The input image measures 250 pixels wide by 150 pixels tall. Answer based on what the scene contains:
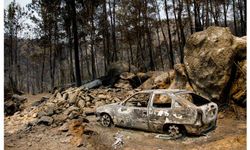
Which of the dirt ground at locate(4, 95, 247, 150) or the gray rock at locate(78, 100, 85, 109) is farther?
the gray rock at locate(78, 100, 85, 109)

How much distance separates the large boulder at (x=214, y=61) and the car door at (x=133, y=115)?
3.06m

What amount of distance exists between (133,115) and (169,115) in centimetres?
133

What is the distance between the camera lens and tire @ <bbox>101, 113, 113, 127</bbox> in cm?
1111

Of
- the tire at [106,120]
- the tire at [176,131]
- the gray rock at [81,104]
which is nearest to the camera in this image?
the tire at [176,131]

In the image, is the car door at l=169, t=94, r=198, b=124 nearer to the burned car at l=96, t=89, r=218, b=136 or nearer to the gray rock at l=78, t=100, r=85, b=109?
the burned car at l=96, t=89, r=218, b=136

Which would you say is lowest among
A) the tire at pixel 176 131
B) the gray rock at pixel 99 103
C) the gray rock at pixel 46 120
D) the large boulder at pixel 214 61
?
the tire at pixel 176 131

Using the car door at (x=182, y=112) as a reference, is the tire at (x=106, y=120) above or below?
below

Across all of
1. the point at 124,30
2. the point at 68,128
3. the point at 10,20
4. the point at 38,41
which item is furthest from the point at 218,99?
the point at 10,20

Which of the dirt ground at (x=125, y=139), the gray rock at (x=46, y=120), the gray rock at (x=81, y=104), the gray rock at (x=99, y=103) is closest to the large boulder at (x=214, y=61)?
the dirt ground at (x=125, y=139)

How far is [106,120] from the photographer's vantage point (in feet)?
36.7

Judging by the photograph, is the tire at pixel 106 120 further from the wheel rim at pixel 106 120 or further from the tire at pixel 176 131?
the tire at pixel 176 131

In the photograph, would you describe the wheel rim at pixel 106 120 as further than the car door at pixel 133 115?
Yes

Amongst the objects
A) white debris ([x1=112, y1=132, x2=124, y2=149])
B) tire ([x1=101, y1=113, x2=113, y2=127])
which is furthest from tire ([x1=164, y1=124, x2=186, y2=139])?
tire ([x1=101, y1=113, x2=113, y2=127])

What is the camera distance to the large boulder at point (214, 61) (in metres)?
12.4
